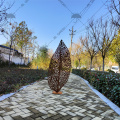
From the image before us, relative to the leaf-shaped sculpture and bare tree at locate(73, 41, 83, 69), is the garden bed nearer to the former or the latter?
the leaf-shaped sculpture

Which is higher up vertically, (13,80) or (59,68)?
(59,68)

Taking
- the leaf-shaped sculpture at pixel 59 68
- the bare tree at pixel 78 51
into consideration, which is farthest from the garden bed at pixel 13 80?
the bare tree at pixel 78 51

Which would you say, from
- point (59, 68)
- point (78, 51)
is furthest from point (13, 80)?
point (78, 51)

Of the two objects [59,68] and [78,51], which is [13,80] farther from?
[78,51]

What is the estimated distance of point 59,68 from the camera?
16.4 ft

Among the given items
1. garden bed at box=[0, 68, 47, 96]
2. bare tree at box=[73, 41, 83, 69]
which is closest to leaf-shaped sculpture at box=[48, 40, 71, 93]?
garden bed at box=[0, 68, 47, 96]

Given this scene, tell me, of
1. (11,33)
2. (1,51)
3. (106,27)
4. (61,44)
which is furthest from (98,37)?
(1,51)

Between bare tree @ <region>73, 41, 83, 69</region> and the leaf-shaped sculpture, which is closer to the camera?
the leaf-shaped sculpture

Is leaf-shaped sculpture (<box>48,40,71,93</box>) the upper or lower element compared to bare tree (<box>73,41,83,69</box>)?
lower

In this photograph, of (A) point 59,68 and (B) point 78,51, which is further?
(B) point 78,51

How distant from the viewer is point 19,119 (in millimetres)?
2613

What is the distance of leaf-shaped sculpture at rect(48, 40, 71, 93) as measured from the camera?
4.96 metres

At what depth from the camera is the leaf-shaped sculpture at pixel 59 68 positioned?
4.96m

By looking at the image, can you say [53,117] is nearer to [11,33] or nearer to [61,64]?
Result: [61,64]
